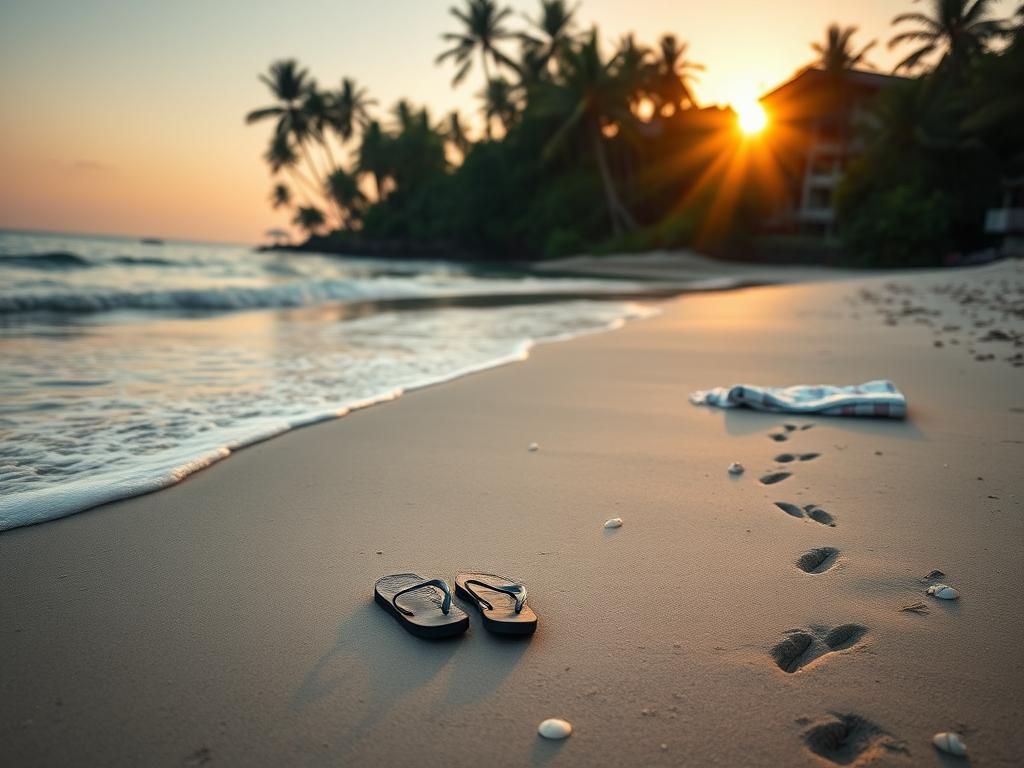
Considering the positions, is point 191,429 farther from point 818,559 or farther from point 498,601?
point 818,559

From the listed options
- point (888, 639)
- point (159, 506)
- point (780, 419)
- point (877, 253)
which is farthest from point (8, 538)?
point (877, 253)

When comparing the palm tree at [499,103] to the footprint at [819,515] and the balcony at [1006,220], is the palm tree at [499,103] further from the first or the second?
the footprint at [819,515]

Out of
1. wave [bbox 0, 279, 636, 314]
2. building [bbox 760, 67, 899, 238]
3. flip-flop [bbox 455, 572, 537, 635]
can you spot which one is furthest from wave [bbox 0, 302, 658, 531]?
building [bbox 760, 67, 899, 238]

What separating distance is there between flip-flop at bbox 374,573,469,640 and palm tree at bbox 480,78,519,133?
4503 centimetres

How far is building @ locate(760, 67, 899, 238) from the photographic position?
33.5m

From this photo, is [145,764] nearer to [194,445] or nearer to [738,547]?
[738,547]

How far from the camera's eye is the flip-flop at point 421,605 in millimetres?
1495

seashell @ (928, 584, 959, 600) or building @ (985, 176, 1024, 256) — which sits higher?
building @ (985, 176, 1024, 256)

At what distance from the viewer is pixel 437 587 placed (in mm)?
1673

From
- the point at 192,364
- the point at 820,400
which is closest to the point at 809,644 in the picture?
the point at 820,400

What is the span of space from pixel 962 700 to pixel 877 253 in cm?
2882

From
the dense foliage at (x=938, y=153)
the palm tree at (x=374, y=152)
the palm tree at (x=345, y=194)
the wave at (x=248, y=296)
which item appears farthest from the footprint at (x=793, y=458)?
the palm tree at (x=345, y=194)

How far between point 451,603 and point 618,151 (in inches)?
1621

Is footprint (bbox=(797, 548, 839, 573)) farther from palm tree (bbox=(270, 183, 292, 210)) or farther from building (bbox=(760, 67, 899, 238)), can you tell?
palm tree (bbox=(270, 183, 292, 210))
